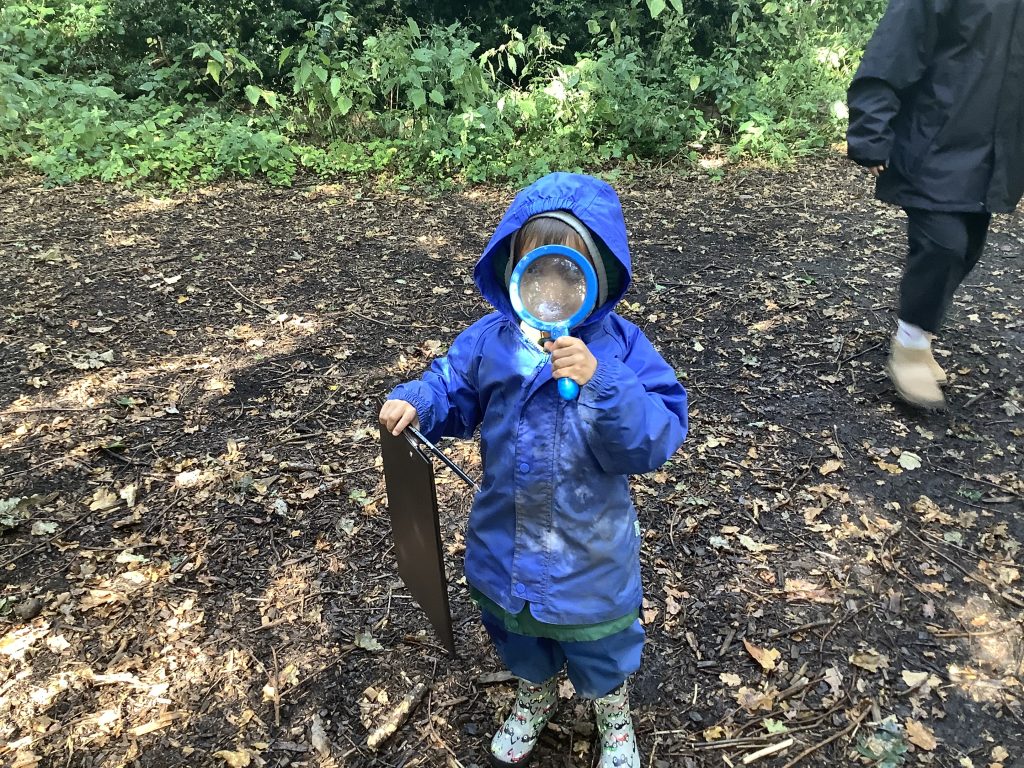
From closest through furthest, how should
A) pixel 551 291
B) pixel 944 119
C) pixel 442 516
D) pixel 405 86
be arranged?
pixel 551 291 < pixel 442 516 < pixel 944 119 < pixel 405 86

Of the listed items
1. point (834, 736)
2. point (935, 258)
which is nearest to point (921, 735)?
point (834, 736)

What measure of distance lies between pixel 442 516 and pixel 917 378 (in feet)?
8.21

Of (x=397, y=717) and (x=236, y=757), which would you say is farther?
(x=397, y=717)

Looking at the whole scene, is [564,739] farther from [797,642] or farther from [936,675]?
[936,675]

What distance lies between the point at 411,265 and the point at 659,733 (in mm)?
4007

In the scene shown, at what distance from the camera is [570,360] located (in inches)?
59.1

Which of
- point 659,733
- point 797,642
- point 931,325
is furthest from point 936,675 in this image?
point 931,325

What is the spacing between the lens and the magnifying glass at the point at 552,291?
159cm

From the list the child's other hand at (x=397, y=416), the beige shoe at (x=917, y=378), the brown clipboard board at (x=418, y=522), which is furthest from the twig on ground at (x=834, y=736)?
the beige shoe at (x=917, y=378)

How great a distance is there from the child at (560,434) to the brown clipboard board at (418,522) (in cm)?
10

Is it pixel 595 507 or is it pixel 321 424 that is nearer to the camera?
pixel 595 507

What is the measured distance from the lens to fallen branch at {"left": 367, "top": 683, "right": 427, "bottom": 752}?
2.25 meters

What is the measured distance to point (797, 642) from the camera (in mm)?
2533

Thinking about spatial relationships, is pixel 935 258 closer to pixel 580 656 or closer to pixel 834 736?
pixel 834 736
